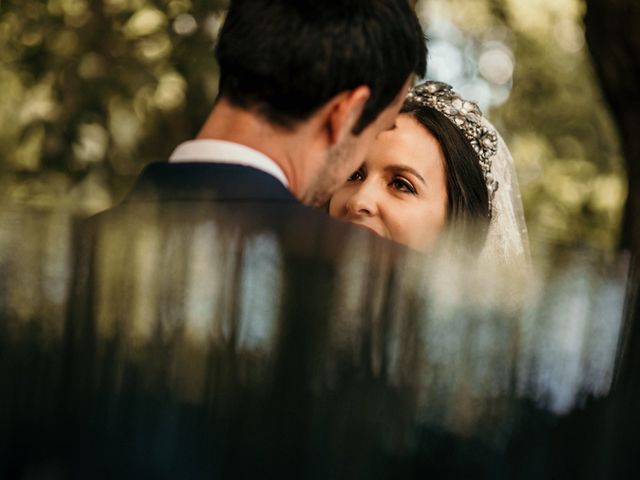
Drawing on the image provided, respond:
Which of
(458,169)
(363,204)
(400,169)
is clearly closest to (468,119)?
(458,169)

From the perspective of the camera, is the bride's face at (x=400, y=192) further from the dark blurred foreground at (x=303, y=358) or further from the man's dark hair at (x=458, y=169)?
the dark blurred foreground at (x=303, y=358)

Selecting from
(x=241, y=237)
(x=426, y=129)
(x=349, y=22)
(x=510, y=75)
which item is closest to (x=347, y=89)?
(x=349, y=22)

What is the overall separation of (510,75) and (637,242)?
1138 centimetres

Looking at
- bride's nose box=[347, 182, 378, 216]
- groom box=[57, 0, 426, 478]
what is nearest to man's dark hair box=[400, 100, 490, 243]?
bride's nose box=[347, 182, 378, 216]

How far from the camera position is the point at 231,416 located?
1484 millimetres

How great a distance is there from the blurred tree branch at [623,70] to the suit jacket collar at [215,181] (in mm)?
3663

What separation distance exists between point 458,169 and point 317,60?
1779mm

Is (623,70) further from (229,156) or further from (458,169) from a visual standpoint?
(229,156)

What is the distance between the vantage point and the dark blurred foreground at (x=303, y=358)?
4.66 ft

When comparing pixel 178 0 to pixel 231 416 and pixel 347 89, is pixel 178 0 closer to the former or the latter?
pixel 347 89

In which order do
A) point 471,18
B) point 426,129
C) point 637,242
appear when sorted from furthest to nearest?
1. point 471,18
2. point 637,242
3. point 426,129

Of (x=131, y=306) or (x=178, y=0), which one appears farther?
(x=178, y=0)

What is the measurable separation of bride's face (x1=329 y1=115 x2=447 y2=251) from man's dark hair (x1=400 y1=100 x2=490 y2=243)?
0.03 metres

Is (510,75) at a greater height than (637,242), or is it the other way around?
(510,75)
